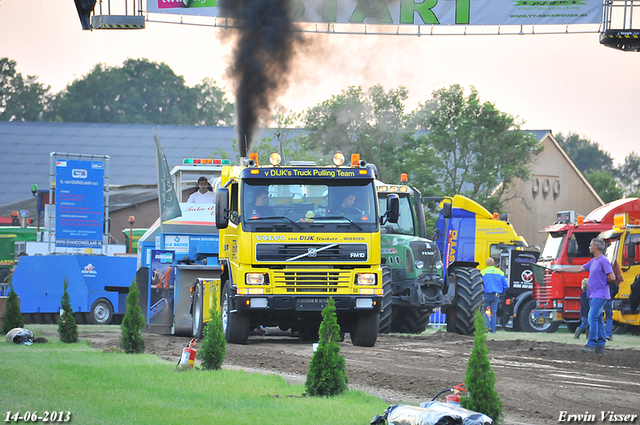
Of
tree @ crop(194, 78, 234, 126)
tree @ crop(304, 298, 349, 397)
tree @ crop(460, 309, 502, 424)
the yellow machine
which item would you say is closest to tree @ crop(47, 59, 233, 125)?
tree @ crop(194, 78, 234, 126)

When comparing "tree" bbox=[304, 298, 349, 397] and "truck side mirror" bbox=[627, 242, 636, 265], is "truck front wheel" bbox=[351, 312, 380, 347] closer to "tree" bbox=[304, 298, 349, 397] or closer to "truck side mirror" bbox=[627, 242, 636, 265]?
"tree" bbox=[304, 298, 349, 397]

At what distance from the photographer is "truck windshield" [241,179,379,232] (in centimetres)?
1438

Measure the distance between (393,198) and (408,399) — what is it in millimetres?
5887

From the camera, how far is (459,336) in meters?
19.8

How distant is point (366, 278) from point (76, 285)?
1346 cm

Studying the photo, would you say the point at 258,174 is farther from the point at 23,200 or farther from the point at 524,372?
the point at 23,200

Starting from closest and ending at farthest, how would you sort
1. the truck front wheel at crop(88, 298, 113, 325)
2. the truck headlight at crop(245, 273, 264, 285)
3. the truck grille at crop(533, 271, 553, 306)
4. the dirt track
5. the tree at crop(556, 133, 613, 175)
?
the dirt track, the truck headlight at crop(245, 273, 264, 285), the truck grille at crop(533, 271, 553, 306), the truck front wheel at crop(88, 298, 113, 325), the tree at crop(556, 133, 613, 175)

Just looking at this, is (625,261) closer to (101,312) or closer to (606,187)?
(101,312)

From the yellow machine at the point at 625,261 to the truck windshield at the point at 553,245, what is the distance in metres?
2.27

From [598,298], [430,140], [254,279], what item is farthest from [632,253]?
[430,140]

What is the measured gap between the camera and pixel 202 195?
19.8 metres

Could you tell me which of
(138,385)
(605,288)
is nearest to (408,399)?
(138,385)

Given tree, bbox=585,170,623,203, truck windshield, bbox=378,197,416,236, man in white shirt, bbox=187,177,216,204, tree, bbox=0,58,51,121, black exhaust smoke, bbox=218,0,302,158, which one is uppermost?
tree, bbox=0,58,51,121

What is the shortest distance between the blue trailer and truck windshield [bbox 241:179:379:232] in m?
10.1
